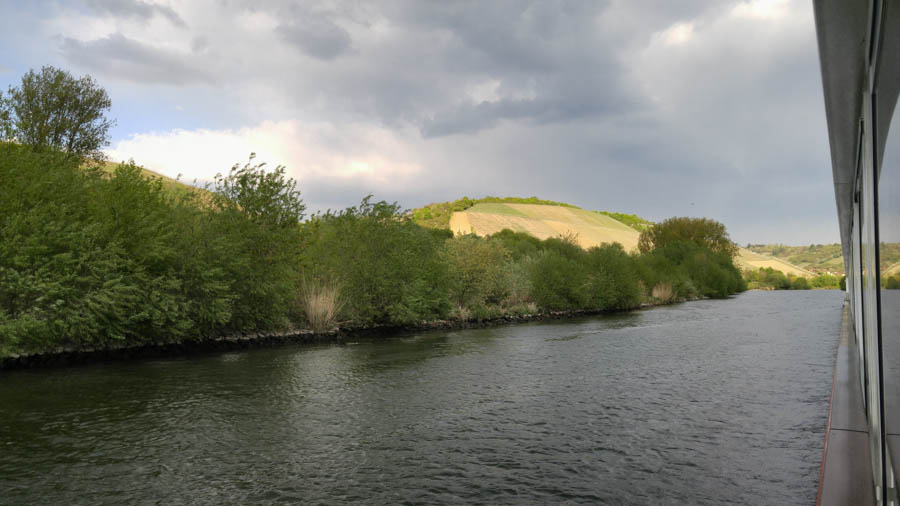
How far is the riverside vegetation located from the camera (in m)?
15.4

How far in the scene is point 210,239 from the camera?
2050 centimetres

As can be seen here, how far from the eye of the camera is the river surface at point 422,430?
6703 millimetres

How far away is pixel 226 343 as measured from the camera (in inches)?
830

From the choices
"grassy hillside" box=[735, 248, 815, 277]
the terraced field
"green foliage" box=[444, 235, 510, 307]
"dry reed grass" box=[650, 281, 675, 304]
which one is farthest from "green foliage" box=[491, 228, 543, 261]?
"grassy hillside" box=[735, 248, 815, 277]

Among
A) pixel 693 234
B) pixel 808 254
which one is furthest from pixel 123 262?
pixel 808 254

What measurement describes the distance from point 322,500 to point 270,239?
17.8m

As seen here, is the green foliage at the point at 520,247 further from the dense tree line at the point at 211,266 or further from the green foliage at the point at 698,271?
the green foliage at the point at 698,271

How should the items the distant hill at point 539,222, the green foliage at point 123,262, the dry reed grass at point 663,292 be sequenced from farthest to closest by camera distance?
1. the distant hill at point 539,222
2. the dry reed grass at point 663,292
3. the green foliage at point 123,262

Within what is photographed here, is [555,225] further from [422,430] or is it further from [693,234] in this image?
[422,430]

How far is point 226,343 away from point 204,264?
331 centimetres

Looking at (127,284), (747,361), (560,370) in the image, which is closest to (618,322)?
(747,361)

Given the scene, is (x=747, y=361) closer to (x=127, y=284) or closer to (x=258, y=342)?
(x=258, y=342)

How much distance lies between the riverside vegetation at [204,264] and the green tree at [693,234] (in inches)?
1912

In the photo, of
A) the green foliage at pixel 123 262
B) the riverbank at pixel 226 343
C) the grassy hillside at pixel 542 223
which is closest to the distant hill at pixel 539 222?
the grassy hillside at pixel 542 223
